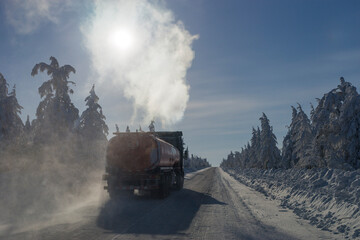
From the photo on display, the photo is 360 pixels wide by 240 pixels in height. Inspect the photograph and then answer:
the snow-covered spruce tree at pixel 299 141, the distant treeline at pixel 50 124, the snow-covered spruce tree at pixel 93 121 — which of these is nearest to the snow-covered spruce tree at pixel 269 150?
the snow-covered spruce tree at pixel 299 141

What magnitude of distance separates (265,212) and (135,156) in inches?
292

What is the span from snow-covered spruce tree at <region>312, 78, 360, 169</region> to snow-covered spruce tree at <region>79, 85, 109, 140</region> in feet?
89.9

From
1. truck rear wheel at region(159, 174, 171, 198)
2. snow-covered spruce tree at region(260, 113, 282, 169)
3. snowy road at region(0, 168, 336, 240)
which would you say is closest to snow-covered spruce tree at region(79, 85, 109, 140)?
truck rear wheel at region(159, 174, 171, 198)

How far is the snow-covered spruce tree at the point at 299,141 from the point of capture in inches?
1529

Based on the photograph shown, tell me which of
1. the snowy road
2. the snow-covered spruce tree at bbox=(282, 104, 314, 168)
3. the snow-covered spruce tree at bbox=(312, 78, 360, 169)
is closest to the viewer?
the snowy road

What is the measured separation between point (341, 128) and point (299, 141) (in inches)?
722

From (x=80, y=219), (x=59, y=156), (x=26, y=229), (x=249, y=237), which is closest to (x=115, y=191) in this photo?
(x=80, y=219)

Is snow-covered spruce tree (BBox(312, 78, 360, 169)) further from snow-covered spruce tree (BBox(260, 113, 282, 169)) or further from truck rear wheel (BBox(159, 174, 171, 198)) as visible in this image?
snow-covered spruce tree (BBox(260, 113, 282, 169))

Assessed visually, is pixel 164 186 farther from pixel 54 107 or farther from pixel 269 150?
pixel 269 150

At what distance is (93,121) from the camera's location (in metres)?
39.4

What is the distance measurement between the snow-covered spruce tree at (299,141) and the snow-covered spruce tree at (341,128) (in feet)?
18.8

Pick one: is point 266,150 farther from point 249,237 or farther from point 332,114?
point 249,237

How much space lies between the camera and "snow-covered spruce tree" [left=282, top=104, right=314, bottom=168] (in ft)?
127

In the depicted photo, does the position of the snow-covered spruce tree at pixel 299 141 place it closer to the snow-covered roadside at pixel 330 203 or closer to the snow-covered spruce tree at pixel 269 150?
the snow-covered spruce tree at pixel 269 150
